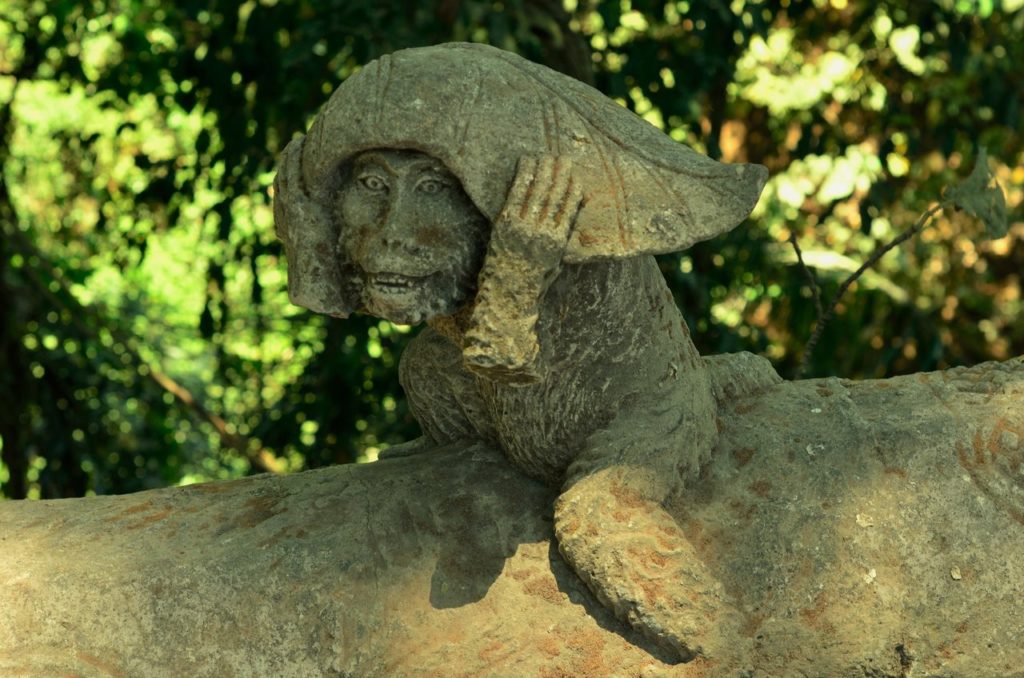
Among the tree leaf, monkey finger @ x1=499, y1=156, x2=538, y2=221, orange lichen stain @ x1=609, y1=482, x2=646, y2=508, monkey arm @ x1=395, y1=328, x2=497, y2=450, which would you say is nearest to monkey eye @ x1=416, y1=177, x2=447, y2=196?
monkey finger @ x1=499, y1=156, x2=538, y2=221

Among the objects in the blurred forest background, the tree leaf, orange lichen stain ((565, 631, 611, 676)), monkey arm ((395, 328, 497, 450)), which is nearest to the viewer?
orange lichen stain ((565, 631, 611, 676))

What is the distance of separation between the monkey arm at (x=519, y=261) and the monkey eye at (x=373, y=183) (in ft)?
0.64

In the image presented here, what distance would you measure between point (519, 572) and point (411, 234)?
553 millimetres

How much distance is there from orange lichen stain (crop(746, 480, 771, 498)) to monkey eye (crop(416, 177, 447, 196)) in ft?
2.28

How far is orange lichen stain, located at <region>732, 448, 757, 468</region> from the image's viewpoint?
2234mm

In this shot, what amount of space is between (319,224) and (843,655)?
1012 millimetres

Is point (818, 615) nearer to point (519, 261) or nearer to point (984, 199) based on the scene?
point (519, 261)

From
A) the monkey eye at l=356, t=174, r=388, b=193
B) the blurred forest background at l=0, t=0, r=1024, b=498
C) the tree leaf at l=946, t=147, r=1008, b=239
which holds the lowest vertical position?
the blurred forest background at l=0, t=0, r=1024, b=498

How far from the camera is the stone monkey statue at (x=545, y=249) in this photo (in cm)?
193

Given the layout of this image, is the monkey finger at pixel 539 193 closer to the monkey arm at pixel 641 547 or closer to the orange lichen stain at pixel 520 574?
the monkey arm at pixel 641 547

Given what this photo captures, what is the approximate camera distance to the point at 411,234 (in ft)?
6.41

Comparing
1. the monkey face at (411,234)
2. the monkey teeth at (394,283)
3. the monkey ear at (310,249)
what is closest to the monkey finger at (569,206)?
the monkey face at (411,234)

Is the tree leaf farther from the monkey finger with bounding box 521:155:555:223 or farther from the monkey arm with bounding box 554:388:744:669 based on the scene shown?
the monkey finger with bounding box 521:155:555:223

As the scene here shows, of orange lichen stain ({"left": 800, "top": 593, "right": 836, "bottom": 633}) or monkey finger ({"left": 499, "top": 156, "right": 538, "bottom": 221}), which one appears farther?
orange lichen stain ({"left": 800, "top": 593, "right": 836, "bottom": 633})
